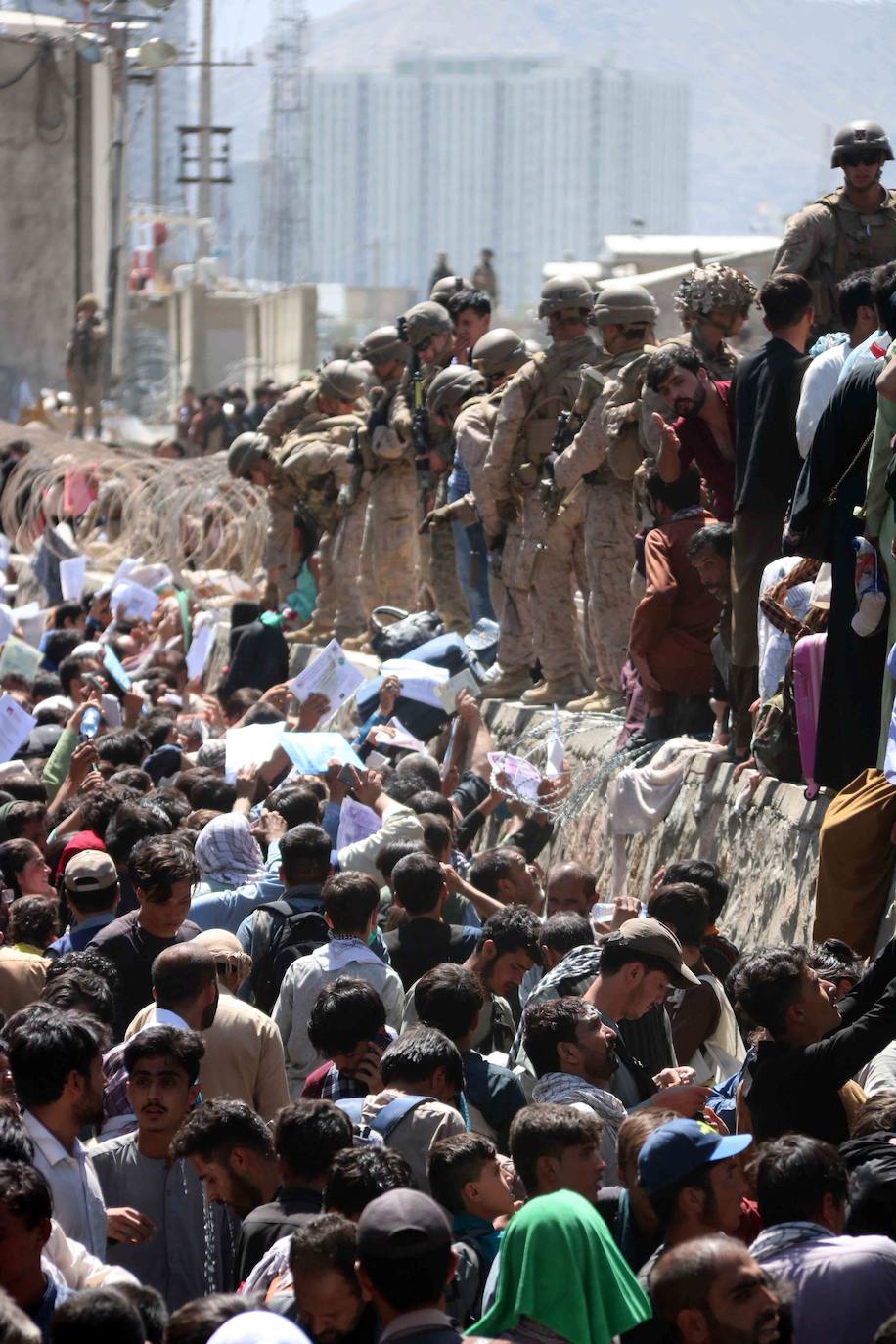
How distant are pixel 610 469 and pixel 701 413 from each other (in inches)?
61.4

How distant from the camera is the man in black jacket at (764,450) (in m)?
7.95

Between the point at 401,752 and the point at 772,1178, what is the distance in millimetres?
5800

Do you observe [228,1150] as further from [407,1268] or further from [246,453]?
[246,453]

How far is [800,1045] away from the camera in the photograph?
5156mm

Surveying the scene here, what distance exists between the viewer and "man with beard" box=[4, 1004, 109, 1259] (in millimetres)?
4773

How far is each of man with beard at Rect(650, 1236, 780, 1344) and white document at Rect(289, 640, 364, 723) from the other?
20.3 feet

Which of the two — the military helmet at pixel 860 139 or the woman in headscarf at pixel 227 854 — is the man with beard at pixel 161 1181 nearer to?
the woman in headscarf at pixel 227 854

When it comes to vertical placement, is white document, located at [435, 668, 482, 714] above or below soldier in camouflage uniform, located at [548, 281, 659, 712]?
below

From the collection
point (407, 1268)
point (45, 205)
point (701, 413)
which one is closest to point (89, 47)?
point (45, 205)

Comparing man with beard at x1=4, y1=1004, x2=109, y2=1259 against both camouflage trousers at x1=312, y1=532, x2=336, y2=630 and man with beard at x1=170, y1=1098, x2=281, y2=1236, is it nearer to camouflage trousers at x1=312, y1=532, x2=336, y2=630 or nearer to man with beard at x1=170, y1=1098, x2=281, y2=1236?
man with beard at x1=170, y1=1098, x2=281, y2=1236

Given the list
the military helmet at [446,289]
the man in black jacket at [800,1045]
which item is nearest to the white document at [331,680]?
the military helmet at [446,289]

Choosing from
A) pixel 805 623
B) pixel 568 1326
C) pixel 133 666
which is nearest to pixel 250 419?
pixel 133 666

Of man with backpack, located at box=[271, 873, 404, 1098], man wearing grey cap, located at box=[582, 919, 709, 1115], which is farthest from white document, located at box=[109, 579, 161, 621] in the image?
man wearing grey cap, located at box=[582, 919, 709, 1115]

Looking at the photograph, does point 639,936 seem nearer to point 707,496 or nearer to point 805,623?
point 805,623
